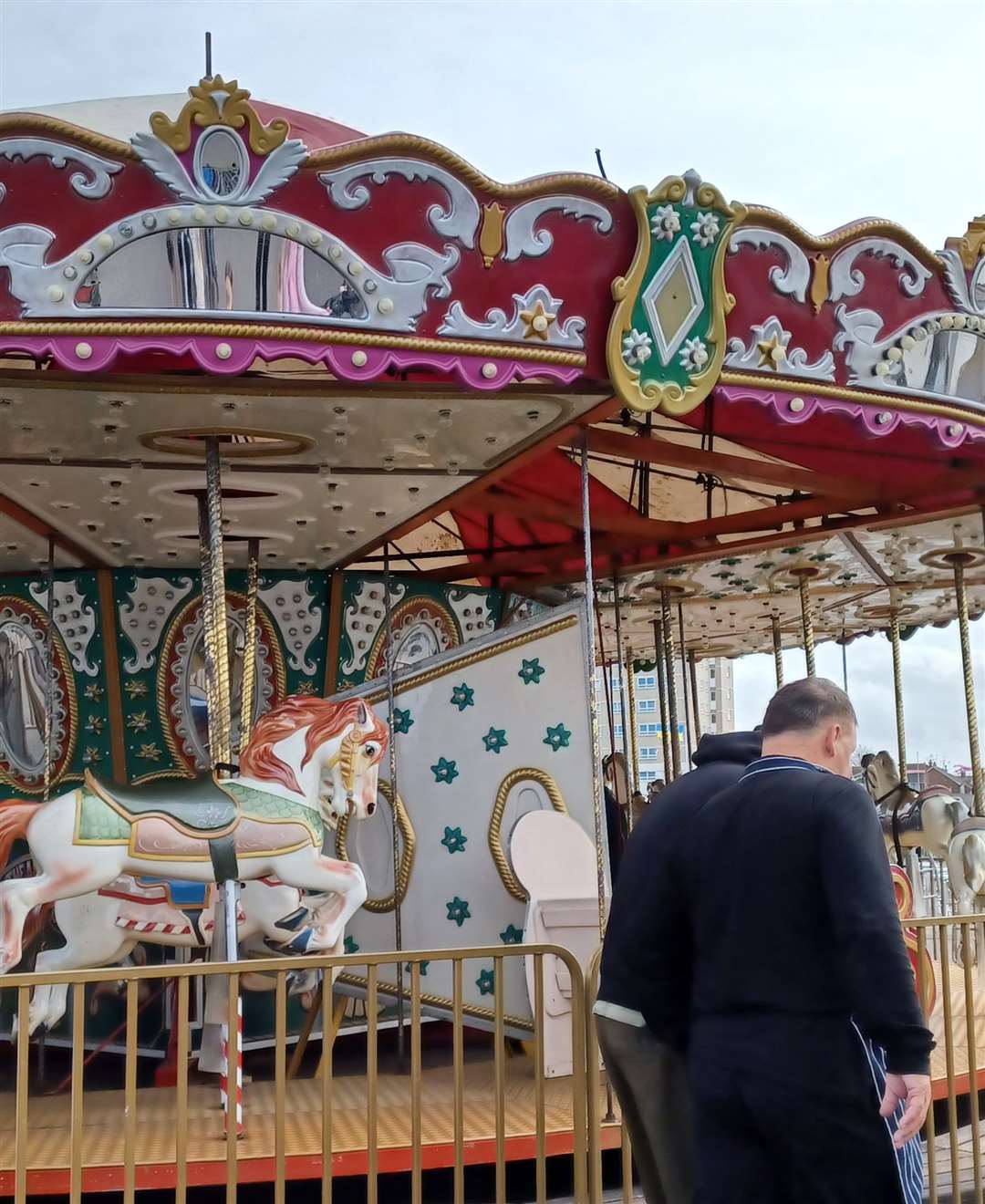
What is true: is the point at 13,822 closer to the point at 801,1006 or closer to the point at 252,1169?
the point at 252,1169

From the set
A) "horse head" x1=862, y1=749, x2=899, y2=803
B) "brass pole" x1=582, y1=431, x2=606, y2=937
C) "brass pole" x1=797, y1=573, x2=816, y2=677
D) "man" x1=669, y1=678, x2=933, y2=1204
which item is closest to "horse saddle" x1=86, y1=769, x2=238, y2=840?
"brass pole" x1=582, y1=431, x2=606, y2=937

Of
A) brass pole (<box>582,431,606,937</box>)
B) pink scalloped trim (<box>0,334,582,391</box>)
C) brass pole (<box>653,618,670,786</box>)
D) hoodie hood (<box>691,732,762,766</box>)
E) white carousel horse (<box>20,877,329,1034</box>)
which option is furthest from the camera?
brass pole (<box>653,618,670,786</box>)

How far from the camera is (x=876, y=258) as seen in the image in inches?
186

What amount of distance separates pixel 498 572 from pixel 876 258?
357 centimetres

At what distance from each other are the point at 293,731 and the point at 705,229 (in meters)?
2.31

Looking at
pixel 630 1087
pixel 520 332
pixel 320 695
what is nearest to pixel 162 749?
pixel 320 695

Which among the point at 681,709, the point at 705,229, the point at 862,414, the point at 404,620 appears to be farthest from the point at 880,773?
the point at 681,709

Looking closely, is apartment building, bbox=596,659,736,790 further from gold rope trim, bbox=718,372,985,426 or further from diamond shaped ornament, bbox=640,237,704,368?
diamond shaped ornament, bbox=640,237,704,368

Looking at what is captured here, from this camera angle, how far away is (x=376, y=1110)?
11.8 ft

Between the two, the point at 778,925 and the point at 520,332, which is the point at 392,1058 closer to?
the point at 520,332

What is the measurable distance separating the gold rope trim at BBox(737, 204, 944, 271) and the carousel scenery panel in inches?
71.7

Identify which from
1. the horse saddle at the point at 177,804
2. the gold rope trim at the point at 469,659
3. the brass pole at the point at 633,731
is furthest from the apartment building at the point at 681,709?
the horse saddle at the point at 177,804

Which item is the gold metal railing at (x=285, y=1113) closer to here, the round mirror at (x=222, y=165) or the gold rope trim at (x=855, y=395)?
the gold rope trim at (x=855, y=395)

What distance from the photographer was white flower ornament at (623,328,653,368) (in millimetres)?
4305
